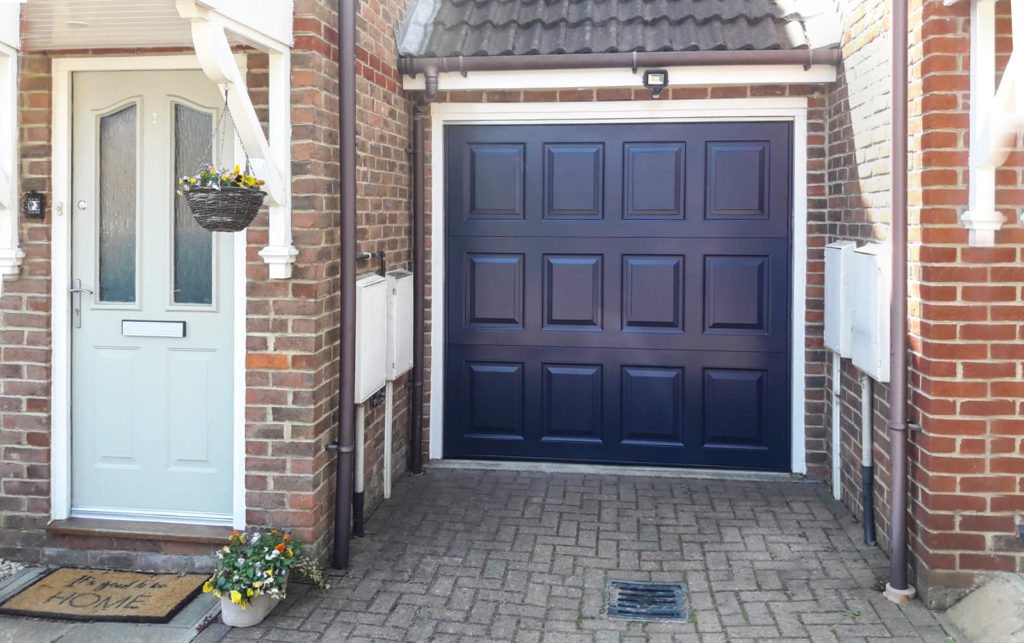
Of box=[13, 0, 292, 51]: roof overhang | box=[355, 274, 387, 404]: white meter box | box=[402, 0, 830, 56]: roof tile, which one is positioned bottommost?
box=[355, 274, 387, 404]: white meter box

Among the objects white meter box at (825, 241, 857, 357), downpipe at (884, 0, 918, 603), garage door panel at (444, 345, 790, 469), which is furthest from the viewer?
garage door panel at (444, 345, 790, 469)

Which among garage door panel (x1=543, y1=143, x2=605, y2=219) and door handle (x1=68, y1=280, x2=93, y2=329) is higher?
garage door panel (x1=543, y1=143, x2=605, y2=219)

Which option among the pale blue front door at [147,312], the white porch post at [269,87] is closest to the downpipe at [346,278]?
the white porch post at [269,87]

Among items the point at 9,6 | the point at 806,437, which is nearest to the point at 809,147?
the point at 806,437

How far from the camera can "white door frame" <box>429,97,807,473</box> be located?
19.9 ft

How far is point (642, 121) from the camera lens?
245 inches

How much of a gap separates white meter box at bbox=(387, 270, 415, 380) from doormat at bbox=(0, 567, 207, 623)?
1.66 metres

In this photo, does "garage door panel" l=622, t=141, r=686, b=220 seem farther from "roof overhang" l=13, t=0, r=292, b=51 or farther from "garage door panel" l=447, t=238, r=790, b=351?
"roof overhang" l=13, t=0, r=292, b=51

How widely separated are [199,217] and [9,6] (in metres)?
1.38

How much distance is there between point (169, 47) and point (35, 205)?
3.33 feet

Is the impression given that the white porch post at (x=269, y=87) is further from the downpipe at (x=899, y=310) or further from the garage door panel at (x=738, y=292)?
the garage door panel at (x=738, y=292)

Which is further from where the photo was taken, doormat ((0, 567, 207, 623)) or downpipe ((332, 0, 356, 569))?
downpipe ((332, 0, 356, 569))

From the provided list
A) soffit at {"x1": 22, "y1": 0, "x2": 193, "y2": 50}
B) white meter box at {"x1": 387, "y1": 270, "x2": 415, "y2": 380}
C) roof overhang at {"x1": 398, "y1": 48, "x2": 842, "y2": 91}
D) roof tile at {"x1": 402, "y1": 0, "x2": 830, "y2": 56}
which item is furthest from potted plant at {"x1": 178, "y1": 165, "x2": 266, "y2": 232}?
roof tile at {"x1": 402, "y1": 0, "x2": 830, "y2": 56}

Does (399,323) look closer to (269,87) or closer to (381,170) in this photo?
(381,170)
